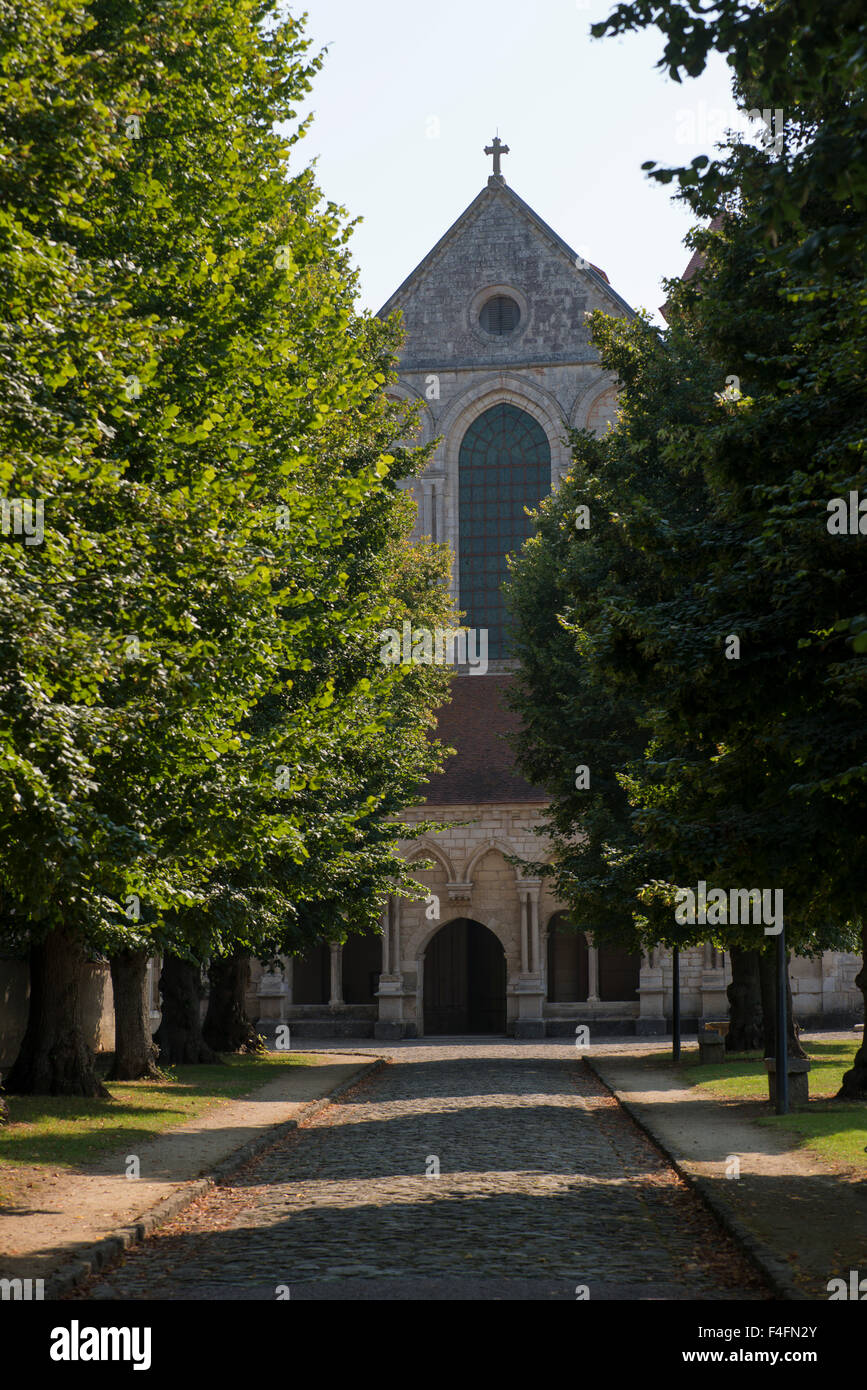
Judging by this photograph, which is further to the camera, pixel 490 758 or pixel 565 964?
pixel 490 758

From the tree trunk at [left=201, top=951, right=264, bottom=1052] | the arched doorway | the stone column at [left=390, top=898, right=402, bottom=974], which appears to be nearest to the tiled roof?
the stone column at [left=390, top=898, right=402, bottom=974]

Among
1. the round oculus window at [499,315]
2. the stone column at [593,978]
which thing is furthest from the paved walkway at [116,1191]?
the round oculus window at [499,315]

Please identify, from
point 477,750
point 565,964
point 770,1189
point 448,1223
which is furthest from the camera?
point 477,750

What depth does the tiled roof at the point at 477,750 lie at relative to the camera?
1543 inches

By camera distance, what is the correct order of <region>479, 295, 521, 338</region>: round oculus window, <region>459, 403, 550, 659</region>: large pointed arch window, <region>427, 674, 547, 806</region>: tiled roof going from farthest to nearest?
1. <region>479, 295, 521, 338</region>: round oculus window
2. <region>459, 403, 550, 659</region>: large pointed arch window
3. <region>427, 674, 547, 806</region>: tiled roof

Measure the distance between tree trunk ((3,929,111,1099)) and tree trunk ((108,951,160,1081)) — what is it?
7.74ft

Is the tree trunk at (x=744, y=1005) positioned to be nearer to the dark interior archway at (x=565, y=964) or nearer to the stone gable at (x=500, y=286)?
the dark interior archway at (x=565, y=964)

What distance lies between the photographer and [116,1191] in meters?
10.8

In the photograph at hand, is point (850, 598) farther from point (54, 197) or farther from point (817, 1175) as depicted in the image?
point (54, 197)

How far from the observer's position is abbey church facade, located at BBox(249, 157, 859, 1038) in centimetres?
3797

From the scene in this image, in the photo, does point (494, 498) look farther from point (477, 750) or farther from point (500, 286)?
point (477, 750)

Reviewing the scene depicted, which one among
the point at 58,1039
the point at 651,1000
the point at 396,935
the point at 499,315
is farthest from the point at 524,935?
the point at 58,1039

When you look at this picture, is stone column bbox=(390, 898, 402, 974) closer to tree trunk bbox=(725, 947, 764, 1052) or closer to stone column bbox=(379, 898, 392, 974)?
stone column bbox=(379, 898, 392, 974)

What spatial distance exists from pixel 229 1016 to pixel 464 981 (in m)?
14.4
